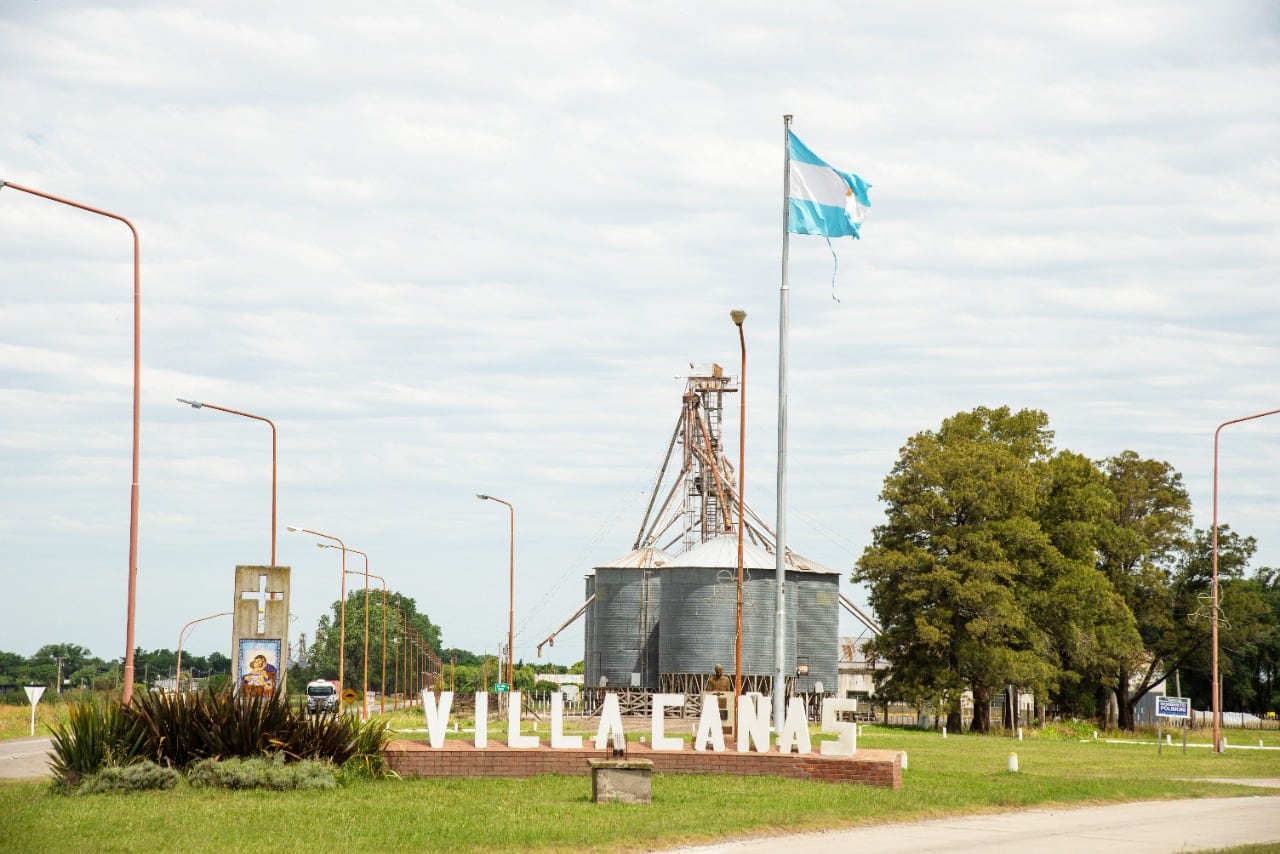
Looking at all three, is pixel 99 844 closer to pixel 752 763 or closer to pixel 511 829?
pixel 511 829

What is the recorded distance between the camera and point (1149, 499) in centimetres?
8094

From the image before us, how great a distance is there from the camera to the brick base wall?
27.0m

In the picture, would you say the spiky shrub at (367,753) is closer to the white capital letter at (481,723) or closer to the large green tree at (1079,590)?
the white capital letter at (481,723)

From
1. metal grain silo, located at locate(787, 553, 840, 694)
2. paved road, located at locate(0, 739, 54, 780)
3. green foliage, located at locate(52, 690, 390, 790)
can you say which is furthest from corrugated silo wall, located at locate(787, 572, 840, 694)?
green foliage, located at locate(52, 690, 390, 790)

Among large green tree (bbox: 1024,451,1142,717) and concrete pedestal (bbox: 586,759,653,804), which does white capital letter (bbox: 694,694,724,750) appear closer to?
concrete pedestal (bbox: 586,759,653,804)

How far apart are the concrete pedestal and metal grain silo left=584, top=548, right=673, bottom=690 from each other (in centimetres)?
6186

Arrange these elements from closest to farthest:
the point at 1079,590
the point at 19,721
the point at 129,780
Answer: the point at 129,780 < the point at 19,721 < the point at 1079,590

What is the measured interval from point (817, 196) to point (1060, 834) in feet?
49.8

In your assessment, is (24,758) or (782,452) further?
(24,758)

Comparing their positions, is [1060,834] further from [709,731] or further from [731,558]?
[731,558]

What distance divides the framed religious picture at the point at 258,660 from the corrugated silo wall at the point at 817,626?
5529 cm

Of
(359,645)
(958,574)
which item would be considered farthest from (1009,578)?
(359,645)

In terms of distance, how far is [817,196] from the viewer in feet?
102

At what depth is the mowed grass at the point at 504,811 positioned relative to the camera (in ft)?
60.5
